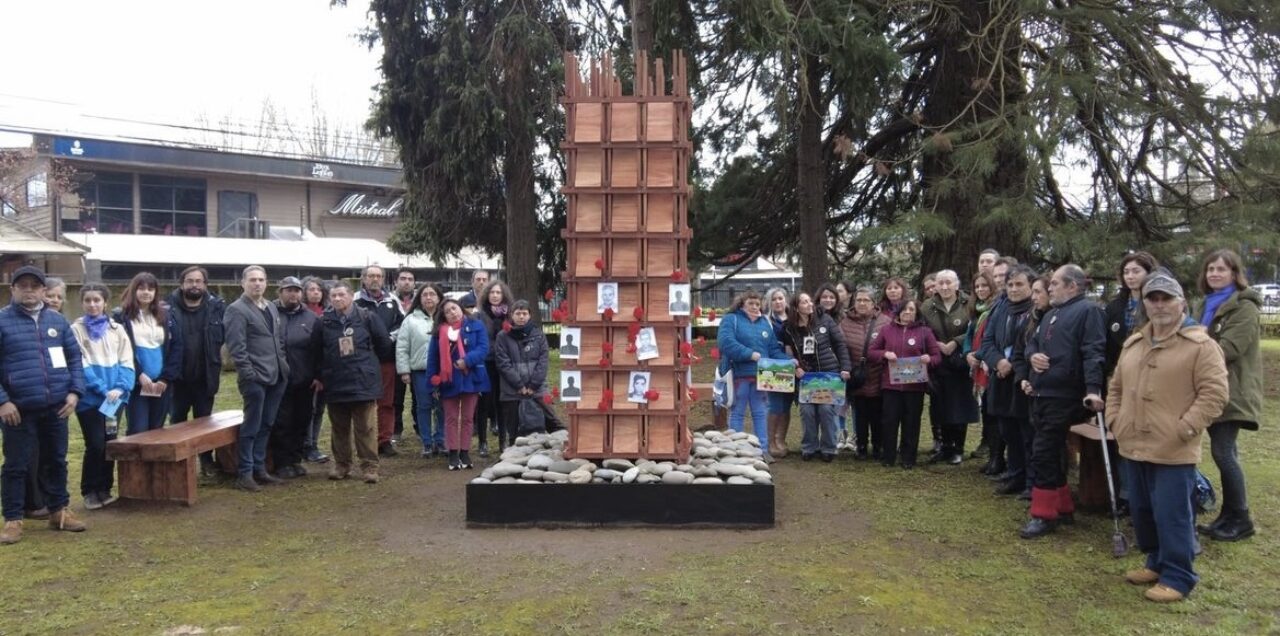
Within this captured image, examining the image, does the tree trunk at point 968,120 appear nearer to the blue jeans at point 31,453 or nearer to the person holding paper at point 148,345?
the person holding paper at point 148,345

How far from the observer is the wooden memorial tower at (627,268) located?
6.48 m

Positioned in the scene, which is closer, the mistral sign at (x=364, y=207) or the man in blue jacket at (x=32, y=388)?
the man in blue jacket at (x=32, y=388)

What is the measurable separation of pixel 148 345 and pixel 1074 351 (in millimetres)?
6883

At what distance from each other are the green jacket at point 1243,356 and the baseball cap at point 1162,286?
42.6 inches

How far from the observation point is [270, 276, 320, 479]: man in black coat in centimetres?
776

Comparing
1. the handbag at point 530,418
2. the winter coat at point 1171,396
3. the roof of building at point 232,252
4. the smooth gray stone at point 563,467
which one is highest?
the roof of building at point 232,252

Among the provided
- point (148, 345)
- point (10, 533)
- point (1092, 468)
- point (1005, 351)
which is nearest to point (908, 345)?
point (1005, 351)

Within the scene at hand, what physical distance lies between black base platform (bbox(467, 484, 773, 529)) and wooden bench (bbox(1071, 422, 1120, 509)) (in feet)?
7.88

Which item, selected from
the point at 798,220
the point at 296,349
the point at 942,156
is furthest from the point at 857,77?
the point at 296,349

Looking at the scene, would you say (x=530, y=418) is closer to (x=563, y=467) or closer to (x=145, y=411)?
(x=563, y=467)

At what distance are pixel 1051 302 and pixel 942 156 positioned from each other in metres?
4.93

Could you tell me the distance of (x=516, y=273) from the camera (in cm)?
1473

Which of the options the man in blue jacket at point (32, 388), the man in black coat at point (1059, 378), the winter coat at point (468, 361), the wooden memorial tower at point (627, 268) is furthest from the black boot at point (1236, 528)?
the man in blue jacket at point (32, 388)

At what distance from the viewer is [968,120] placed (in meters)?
11.0
